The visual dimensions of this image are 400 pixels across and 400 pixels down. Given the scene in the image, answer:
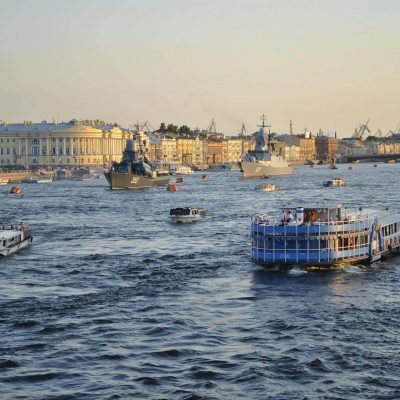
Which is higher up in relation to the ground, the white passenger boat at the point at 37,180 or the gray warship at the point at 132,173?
the gray warship at the point at 132,173

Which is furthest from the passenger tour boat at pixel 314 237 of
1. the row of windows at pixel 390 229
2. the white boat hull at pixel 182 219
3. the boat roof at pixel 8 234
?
the white boat hull at pixel 182 219

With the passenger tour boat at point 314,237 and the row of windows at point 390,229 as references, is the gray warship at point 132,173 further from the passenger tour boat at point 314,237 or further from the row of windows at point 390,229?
the passenger tour boat at point 314,237

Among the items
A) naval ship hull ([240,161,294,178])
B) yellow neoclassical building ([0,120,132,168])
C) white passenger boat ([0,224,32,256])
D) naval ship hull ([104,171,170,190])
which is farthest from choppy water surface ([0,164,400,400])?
yellow neoclassical building ([0,120,132,168])

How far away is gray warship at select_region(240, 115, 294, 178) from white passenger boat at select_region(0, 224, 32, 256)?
106713 millimetres

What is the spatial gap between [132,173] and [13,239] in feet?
239

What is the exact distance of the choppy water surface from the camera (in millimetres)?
23766

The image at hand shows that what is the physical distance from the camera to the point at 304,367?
24953 mm

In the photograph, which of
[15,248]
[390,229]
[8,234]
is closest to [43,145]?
[8,234]

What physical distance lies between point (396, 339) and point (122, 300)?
10247 millimetres

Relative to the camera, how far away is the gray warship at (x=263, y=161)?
15830 centimetres

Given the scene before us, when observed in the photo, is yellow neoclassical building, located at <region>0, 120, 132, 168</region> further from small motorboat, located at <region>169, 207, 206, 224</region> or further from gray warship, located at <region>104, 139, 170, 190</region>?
small motorboat, located at <region>169, 207, 206, 224</region>

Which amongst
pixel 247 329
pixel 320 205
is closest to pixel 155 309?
pixel 247 329

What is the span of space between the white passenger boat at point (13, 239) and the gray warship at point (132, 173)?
65559 millimetres

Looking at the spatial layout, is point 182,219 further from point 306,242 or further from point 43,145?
point 43,145
